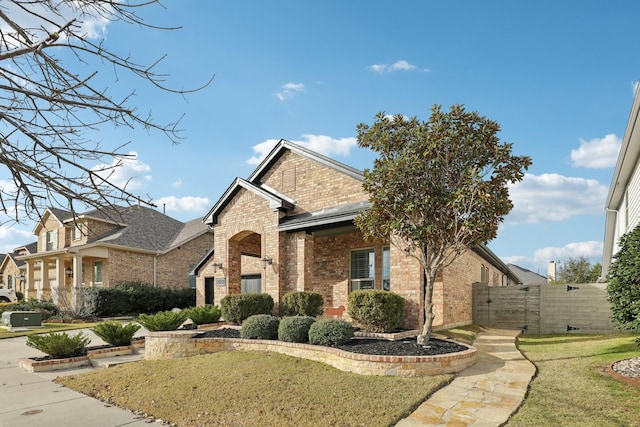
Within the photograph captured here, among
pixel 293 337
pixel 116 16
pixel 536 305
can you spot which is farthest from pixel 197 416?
pixel 536 305

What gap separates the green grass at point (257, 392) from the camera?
6203 millimetres

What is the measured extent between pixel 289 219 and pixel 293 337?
20.9 ft

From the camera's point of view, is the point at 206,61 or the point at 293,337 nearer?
the point at 206,61

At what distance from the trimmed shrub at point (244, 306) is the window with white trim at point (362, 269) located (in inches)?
141

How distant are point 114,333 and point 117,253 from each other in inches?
662

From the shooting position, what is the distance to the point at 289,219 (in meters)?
15.9

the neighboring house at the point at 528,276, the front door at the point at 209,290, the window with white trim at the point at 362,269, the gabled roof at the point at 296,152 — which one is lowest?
the neighboring house at the point at 528,276

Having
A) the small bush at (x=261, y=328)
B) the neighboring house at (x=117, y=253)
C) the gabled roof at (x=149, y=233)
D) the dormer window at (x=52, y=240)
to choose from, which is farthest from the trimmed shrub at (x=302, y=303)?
the dormer window at (x=52, y=240)

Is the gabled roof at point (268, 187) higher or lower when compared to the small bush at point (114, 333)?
higher

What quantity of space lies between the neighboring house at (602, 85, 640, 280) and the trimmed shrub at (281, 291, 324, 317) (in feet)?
27.7

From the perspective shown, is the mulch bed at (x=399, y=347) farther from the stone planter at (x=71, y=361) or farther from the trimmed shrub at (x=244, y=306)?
the stone planter at (x=71, y=361)

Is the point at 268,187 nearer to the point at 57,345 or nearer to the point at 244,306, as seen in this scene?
the point at 244,306

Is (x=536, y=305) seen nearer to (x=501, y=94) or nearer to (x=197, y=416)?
(x=501, y=94)

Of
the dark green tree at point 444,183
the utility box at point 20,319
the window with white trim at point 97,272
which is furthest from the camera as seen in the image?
the window with white trim at point 97,272
